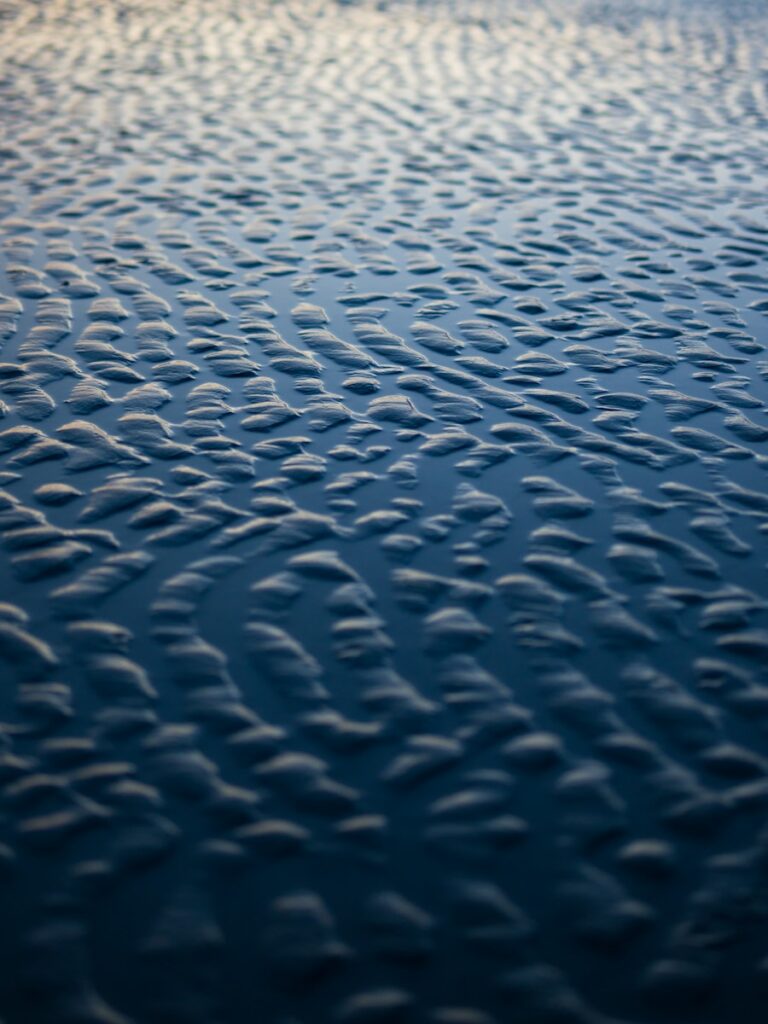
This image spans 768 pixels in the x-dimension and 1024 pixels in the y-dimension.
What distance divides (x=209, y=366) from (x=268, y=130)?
704 cm

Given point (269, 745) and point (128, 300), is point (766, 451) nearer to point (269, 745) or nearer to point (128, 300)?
point (269, 745)

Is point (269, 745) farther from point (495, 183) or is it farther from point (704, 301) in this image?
point (495, 183)

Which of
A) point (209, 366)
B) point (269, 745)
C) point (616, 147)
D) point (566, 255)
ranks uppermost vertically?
point (616, 147)

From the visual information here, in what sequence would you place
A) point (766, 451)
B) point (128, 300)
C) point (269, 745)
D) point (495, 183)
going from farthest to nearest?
point (495, 183) → point (128, 300) → point (766, 451) → point (269, 745)

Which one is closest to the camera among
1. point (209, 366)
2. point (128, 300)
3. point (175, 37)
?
point (209, 366)

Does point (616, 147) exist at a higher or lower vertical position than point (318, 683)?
higher

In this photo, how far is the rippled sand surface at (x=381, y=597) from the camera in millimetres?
3533

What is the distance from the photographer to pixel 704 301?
28.9ft

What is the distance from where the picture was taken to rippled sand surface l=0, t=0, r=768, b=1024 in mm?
3533

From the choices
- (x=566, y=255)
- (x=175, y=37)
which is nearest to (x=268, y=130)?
(x=566, y=255)

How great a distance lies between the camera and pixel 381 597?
5164mm

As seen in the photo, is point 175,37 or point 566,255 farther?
point 175,37

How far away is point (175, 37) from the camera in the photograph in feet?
61.7

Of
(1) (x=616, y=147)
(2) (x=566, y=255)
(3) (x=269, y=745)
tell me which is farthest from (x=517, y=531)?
(1) (x=616, y=147)
